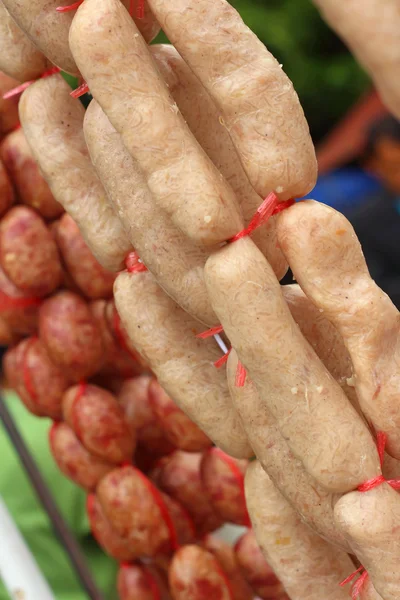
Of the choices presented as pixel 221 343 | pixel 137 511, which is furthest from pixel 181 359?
pixel 137 511

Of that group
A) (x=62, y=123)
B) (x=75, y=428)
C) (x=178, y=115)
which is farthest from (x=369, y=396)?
(x=75, y=428)

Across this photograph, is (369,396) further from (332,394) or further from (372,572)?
(372,572)

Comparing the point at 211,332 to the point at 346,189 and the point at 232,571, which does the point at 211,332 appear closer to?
the point at 232,571

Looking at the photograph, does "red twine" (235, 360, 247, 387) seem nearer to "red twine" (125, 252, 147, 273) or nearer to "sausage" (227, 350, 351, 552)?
"sausage" (227, 350, 351, 552)

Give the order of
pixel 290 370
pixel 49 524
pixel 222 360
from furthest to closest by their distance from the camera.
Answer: pixel 49 524 → pixel 222 360 → pixel 290 370

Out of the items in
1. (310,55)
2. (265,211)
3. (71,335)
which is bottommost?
(310,55)
